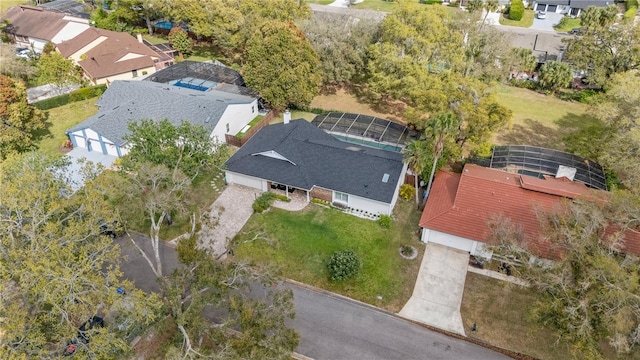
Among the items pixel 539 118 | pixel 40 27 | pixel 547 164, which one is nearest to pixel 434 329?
pixel 547 164

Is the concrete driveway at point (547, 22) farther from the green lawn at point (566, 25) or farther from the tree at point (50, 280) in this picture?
the tree at point (50, 280)

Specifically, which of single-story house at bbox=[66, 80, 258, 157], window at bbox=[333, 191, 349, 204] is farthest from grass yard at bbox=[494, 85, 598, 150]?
single-story house at bbox=[66, 80, 258, 157]

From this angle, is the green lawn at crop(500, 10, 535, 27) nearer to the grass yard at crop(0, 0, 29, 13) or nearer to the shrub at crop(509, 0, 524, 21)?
the shrub at crop(509, 0, 524, 21)

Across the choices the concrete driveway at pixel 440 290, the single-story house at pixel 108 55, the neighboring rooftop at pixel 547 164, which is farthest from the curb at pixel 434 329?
the single-story house at pixel 108 55

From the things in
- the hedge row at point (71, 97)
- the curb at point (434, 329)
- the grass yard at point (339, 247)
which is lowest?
the curb at point (434, 329)

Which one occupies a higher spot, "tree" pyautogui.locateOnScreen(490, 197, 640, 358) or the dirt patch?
"tree" pyautogui.locateOnScreen(490, 197, 640, 358)
